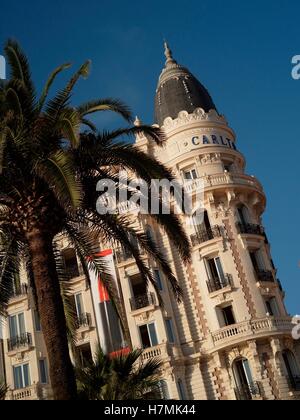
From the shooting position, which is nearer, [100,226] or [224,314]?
[100,226]

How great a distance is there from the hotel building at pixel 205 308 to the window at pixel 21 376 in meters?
0.06

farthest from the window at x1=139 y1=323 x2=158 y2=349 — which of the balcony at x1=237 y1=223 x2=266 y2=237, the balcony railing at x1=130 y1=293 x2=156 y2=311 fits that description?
the balcony at x1=237 y1=223 x2=266 y2=237

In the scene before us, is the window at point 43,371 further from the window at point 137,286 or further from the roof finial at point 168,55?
the roof finial at point 168,55

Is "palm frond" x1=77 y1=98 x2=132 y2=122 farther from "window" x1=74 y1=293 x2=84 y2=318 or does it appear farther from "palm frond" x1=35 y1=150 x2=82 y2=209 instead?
"window" x1=74 y1=293 x2=84 y2=318

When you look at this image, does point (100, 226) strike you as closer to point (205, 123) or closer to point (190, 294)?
point (190, 294)

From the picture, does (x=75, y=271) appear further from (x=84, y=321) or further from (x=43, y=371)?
(x=43, y=371)

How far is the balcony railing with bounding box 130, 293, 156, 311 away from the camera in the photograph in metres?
36.4

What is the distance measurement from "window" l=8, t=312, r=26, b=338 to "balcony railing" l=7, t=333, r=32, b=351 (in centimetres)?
29

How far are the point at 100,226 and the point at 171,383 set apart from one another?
736 inches

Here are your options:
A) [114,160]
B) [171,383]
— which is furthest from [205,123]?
[114,160]

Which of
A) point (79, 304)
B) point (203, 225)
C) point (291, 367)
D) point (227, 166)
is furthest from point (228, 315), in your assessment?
point (227, 166)

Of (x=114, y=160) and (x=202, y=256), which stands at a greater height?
(x=202, y=256)

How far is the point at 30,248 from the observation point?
51.4 feet

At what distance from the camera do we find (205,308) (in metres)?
36.2
